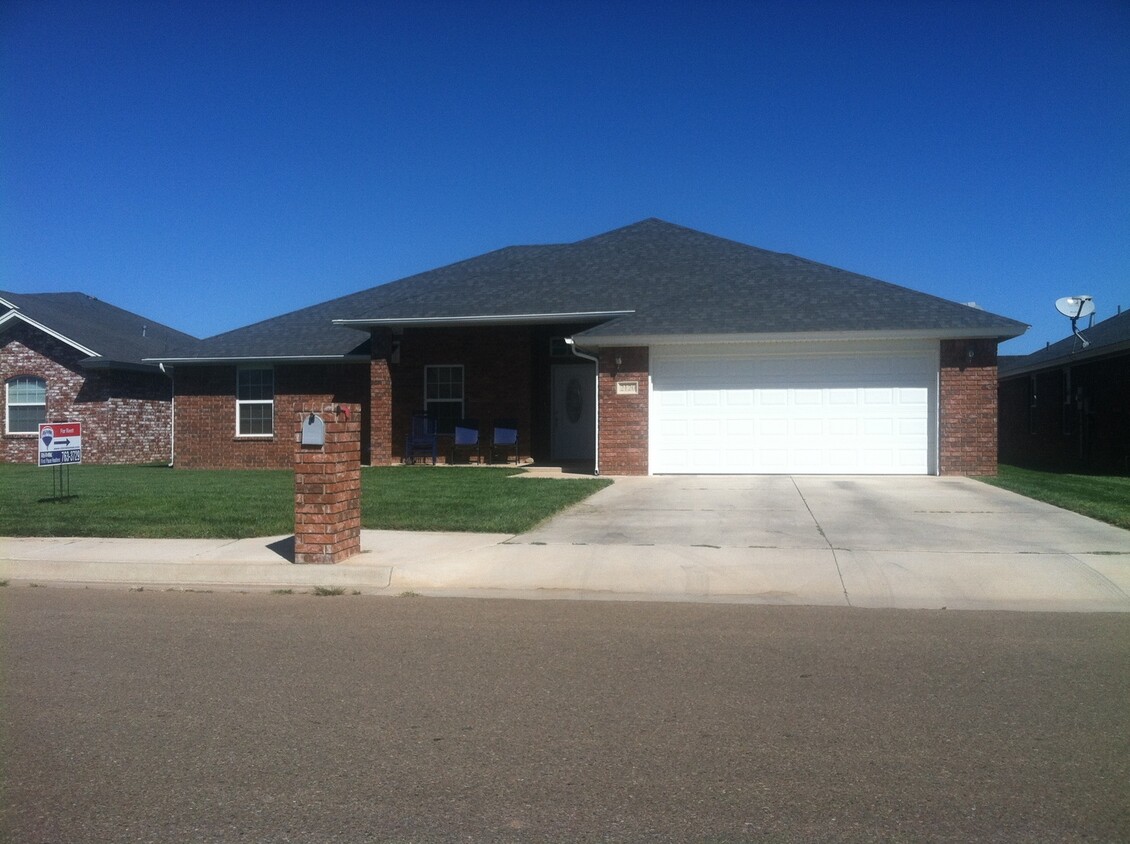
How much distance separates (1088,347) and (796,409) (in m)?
9.50

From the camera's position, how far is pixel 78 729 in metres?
4.94

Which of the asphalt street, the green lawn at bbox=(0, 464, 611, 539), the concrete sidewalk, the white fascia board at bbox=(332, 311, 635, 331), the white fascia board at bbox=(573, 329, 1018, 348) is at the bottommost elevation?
the asphalt street

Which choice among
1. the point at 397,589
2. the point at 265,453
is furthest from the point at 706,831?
the point at 265,453

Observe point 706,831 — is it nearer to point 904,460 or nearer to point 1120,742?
point 1120,742

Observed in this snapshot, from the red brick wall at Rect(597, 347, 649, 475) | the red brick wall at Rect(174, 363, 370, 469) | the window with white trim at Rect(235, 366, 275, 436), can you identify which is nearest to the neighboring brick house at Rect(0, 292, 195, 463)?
the red brick wall at Rect(174, 363, 370, 469)

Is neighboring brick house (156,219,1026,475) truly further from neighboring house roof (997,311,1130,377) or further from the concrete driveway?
neighboring house roof (997,311,1130,377)

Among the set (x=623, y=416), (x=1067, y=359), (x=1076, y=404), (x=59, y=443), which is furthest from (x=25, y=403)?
(x=1076, y=404)

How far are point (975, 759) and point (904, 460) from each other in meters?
13.7

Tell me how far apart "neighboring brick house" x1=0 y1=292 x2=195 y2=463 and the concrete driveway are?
18086mm

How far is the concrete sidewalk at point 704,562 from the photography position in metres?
8.38

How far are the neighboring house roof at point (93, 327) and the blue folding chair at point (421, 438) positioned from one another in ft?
25.6

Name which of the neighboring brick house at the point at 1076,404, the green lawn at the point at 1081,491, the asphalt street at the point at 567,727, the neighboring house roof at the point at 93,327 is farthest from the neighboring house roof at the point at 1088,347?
the neighboring house roof at the point at 93,327

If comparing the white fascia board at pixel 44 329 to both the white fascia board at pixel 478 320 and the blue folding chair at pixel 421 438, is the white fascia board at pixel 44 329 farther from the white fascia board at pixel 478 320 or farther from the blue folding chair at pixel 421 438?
the blue folding chair at pixel 421 438

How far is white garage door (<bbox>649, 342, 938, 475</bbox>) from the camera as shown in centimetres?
1738
